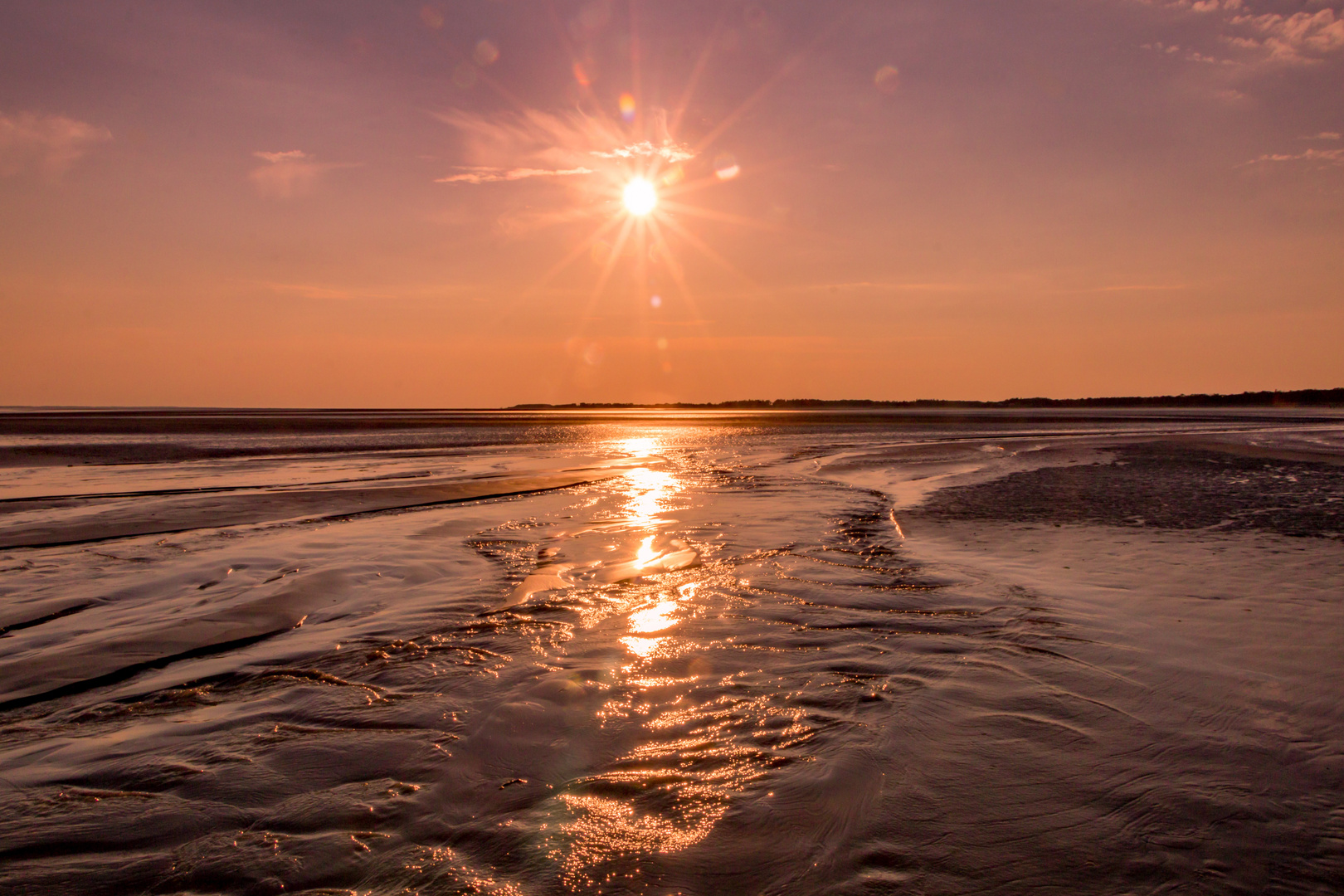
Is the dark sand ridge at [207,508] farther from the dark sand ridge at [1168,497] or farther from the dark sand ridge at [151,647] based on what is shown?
the dark sand ridge at [1168,497]

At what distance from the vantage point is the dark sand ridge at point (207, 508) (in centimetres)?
1065

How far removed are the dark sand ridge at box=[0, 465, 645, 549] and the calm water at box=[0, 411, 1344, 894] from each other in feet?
0.73

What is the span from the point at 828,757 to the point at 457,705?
229 cm

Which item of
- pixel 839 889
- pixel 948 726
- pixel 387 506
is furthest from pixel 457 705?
pixel 387 506

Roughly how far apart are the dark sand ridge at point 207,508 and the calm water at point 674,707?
223 mm

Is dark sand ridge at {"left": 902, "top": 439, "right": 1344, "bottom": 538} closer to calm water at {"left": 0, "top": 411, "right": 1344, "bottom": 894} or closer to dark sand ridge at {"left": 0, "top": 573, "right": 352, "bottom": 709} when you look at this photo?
calm water at {"left": 0, "top": 411, "right": 1344, "bottom": 894}

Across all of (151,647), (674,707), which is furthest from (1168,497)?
(151,647)

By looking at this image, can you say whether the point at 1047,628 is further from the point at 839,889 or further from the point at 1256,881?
the point at 839,889

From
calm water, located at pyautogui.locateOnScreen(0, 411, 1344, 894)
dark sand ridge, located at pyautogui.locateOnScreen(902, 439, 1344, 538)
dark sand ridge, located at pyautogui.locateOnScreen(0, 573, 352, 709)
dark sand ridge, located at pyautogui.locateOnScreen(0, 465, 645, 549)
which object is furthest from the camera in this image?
dark sand ridge, located at pyautogui.locateOnScreen(902, 439, 1344, 538)

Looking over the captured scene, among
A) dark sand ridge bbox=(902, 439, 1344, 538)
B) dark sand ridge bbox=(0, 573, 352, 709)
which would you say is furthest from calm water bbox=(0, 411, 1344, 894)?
dark sand ridge bbox=(902, 439, 1344, 538)

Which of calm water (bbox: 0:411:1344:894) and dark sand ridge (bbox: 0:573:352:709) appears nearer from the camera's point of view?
calm water (bbox: 0:411:1344:894)

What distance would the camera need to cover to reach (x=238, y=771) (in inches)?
144

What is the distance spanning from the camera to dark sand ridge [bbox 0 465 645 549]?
34.9 feet

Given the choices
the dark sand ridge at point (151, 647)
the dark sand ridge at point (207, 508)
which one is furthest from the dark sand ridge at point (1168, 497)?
the dark sand ridge at point (207, 508)
